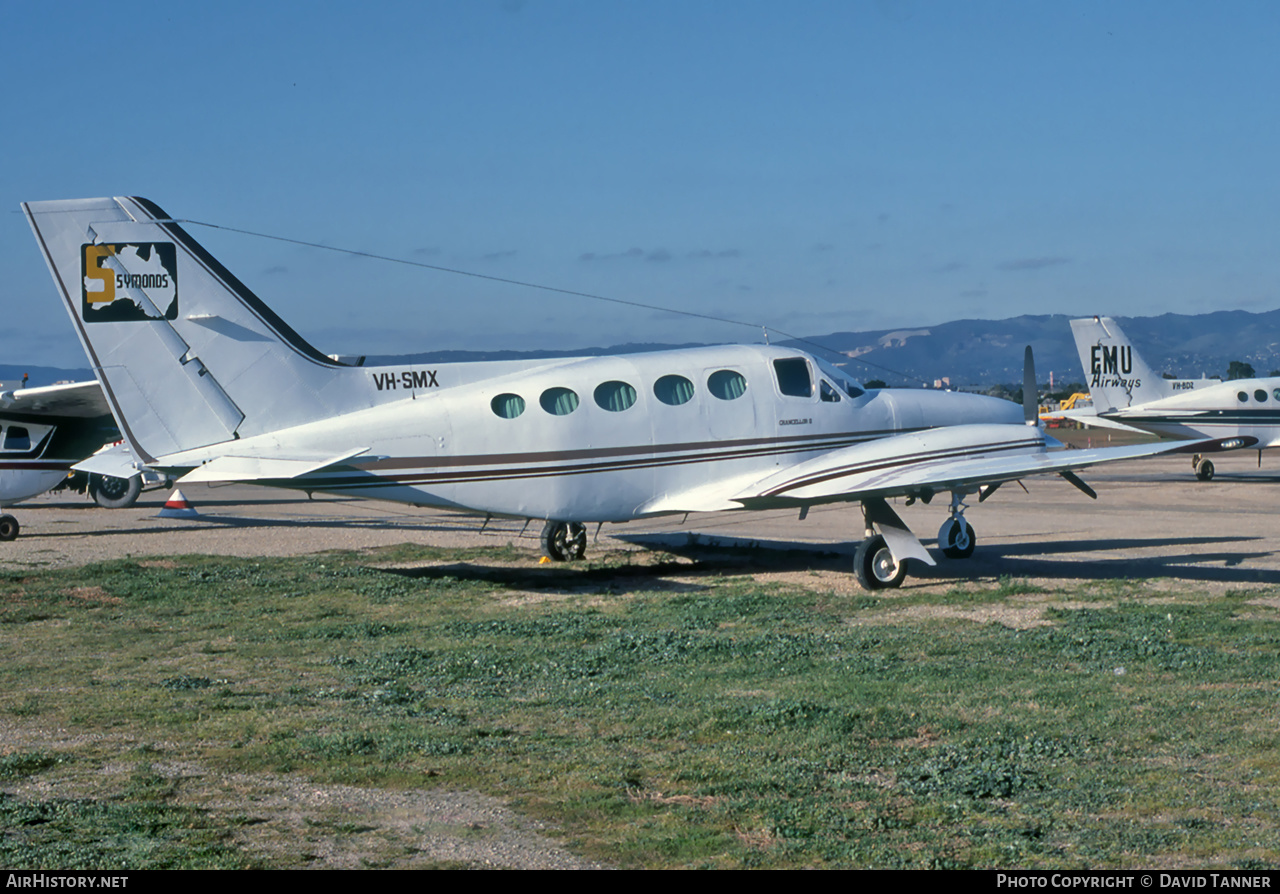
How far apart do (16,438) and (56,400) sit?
4.31 feet

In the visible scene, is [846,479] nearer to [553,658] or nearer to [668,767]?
[553,658]

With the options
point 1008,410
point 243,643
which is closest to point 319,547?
point 243,643

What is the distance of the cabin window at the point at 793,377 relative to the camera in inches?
695

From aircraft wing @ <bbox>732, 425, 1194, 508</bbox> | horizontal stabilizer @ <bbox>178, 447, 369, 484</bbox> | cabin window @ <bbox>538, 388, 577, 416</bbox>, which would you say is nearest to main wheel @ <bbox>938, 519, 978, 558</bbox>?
aircraft wing @ <bbox>732, 425, 1194, 508</bbox>

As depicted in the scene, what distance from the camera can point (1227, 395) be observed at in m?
41.0

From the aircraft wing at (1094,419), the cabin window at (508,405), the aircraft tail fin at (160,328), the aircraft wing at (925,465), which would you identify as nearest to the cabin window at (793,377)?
the aircraft wing at (925,465)

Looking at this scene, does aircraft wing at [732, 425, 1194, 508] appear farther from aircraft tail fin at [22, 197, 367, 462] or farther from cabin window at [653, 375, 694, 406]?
aircraft tail fin at [22, 197, 367, 462]

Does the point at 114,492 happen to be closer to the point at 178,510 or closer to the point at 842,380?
the point at 178,510

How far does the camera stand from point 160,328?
15398 mm

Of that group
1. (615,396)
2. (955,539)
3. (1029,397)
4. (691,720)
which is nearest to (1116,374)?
(1029,397)

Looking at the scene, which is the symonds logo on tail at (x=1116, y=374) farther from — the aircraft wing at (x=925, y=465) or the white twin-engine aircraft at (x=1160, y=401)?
the aircraft wing at (x=925, y=465)

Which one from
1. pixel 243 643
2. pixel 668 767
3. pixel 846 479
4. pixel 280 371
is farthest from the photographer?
pixel 846 479

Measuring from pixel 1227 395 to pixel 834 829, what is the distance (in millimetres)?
40131
